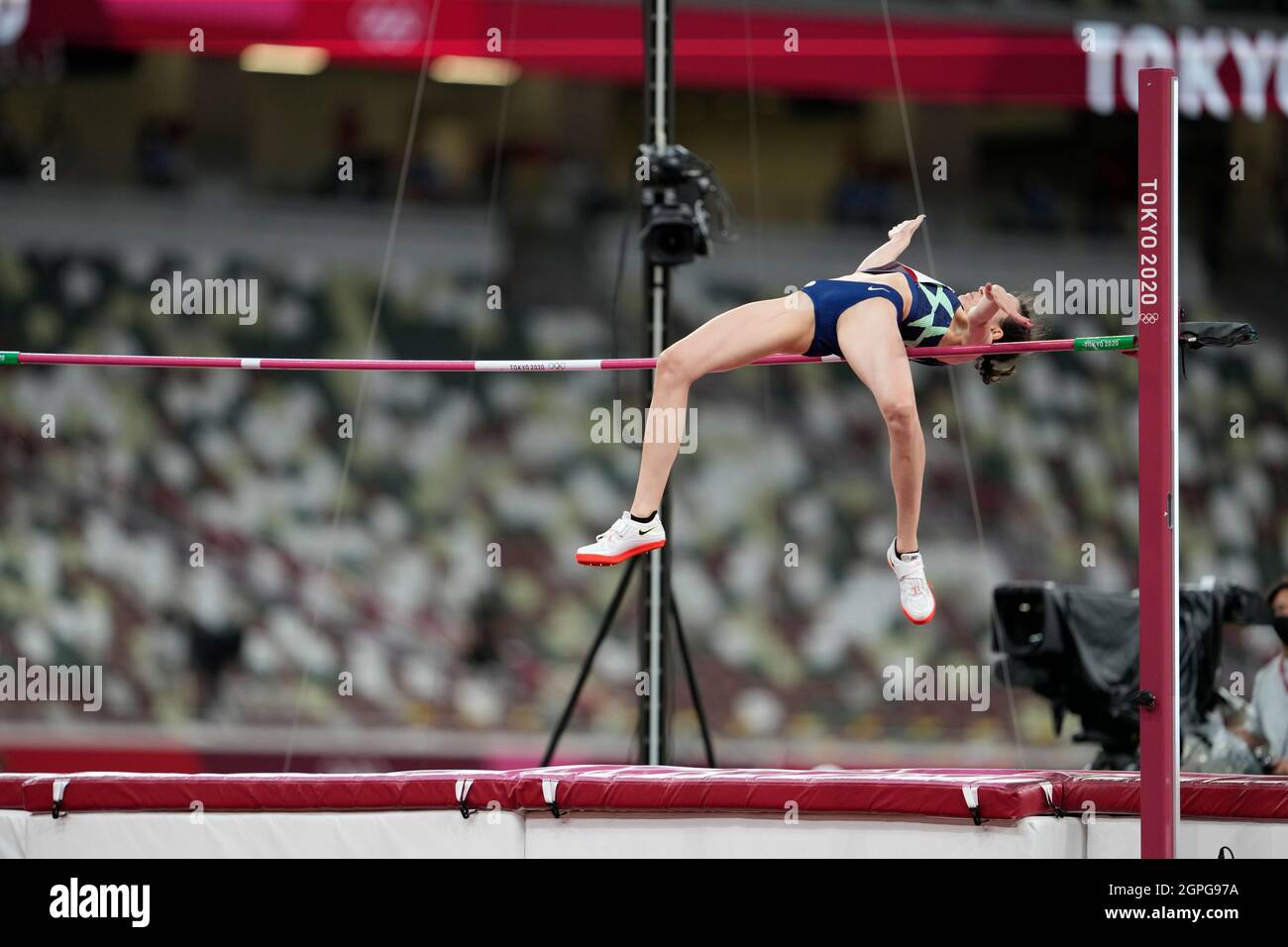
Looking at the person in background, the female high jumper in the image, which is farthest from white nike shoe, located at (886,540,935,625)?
the person in background

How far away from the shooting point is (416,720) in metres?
8.84

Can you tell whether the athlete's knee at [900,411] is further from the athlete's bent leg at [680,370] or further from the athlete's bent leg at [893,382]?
the athlete's bent leg at [680,370]

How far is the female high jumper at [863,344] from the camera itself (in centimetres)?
400

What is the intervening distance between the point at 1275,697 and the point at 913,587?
1.75 m

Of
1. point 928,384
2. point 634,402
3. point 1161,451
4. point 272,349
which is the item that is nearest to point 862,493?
point 928,384

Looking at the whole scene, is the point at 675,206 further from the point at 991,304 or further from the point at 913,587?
the point at 913,587

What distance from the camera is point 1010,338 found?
4.31 metres

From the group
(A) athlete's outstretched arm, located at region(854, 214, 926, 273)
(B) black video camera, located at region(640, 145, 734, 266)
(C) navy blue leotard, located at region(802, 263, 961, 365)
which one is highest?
(B) black video camera, located at region(640, 145, 734, 266)

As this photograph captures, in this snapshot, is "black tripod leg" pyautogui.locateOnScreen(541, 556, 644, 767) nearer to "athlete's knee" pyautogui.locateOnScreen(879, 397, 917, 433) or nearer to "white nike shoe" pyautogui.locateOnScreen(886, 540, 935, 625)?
"white nike shoe" pyautogui.locateOnScreen(886, 540, 935, 625)

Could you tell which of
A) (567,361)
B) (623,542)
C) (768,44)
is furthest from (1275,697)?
(768,44)

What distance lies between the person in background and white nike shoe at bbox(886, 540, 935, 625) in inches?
60.7

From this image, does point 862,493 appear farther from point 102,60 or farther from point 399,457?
point 102,60

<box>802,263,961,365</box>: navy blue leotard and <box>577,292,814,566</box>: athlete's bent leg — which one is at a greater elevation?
<box>802,263,961,365</box>: navy blue leotard

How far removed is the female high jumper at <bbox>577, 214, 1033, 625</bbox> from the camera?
400cm
